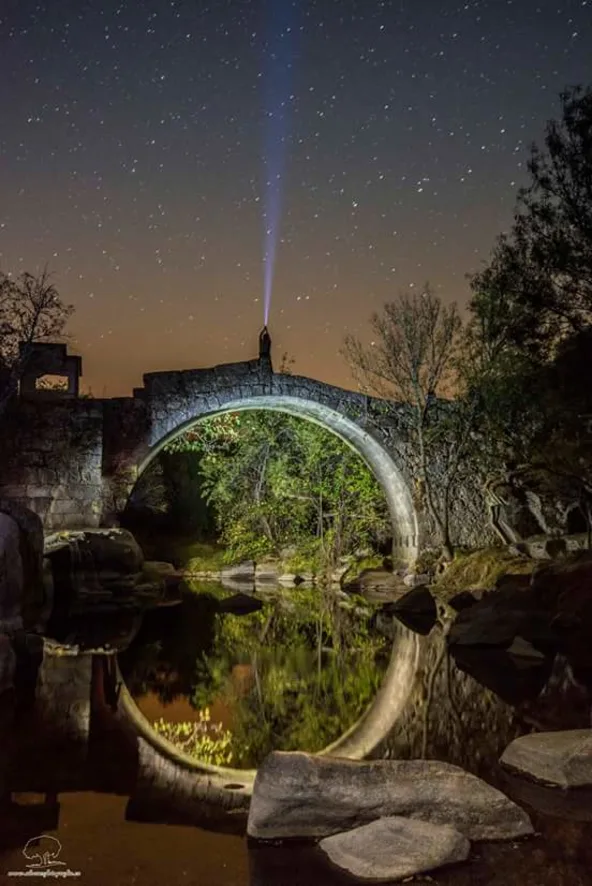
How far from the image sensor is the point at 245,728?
6.58m

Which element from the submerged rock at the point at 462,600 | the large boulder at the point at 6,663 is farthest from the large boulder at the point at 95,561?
the large boulder at the point at 6,663

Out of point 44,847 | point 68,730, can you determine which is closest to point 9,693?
point 68,730

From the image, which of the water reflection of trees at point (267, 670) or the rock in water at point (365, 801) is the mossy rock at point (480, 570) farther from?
the rock in water at point (365, 801)

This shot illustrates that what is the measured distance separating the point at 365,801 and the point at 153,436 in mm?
16213

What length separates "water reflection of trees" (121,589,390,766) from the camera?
6639 mm

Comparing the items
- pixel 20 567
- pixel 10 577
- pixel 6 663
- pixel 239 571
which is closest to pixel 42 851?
pixel 6 663

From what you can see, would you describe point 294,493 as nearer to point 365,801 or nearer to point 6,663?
point 6,663

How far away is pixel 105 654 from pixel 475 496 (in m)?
15.0

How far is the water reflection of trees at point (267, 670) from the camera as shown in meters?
6.64

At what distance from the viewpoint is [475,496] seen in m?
23.0

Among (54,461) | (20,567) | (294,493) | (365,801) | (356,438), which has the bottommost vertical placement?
(365,801)

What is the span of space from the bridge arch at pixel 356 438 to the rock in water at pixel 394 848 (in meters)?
16.7

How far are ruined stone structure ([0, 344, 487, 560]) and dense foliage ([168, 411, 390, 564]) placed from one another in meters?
1.33

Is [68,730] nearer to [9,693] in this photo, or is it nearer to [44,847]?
[9,693]
